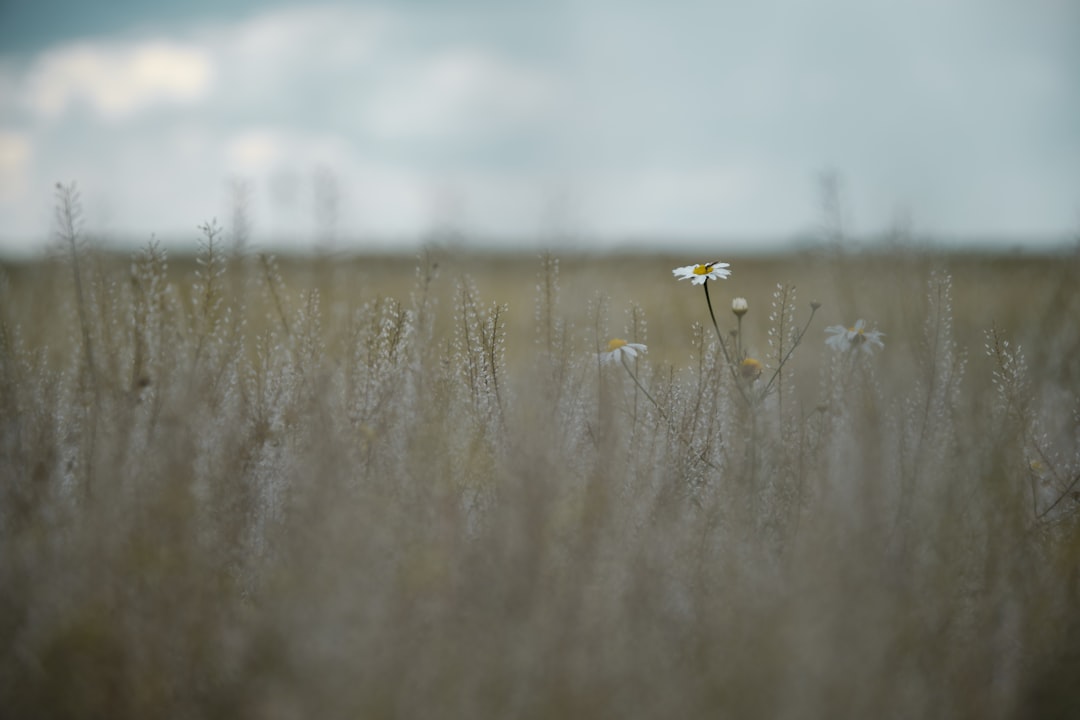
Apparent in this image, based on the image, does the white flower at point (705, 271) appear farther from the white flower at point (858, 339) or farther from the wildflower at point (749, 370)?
the white flower at point (858, 339)

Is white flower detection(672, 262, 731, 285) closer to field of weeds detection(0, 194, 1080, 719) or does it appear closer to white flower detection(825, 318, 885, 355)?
field of weeds detection(0, 194, 1080, 719)

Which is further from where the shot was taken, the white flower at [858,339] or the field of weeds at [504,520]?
the white flower at [858,339]

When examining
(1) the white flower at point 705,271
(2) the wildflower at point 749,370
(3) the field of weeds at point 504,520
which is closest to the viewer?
(3) the field of weeds at point 504,520

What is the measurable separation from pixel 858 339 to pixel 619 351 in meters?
0.73

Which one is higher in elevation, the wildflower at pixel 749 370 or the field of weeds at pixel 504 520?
the wildflower at pixel 749 370

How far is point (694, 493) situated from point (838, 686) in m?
0.97

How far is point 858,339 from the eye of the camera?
222 centimetres

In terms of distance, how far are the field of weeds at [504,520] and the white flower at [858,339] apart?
0.6 inches

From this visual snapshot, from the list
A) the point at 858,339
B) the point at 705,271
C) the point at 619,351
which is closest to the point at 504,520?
the point at 619,351

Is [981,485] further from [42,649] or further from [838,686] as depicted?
[42,649]

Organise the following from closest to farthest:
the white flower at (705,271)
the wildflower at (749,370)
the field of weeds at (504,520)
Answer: the field of weeds at (504,520), the wildflower at (749,370), the white flower at (705,271)

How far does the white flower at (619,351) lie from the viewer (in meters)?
2.16

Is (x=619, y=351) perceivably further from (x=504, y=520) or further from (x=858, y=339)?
(x=504, y=520)

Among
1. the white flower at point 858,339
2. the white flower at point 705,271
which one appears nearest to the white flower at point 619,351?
the white flower at point 705,271
